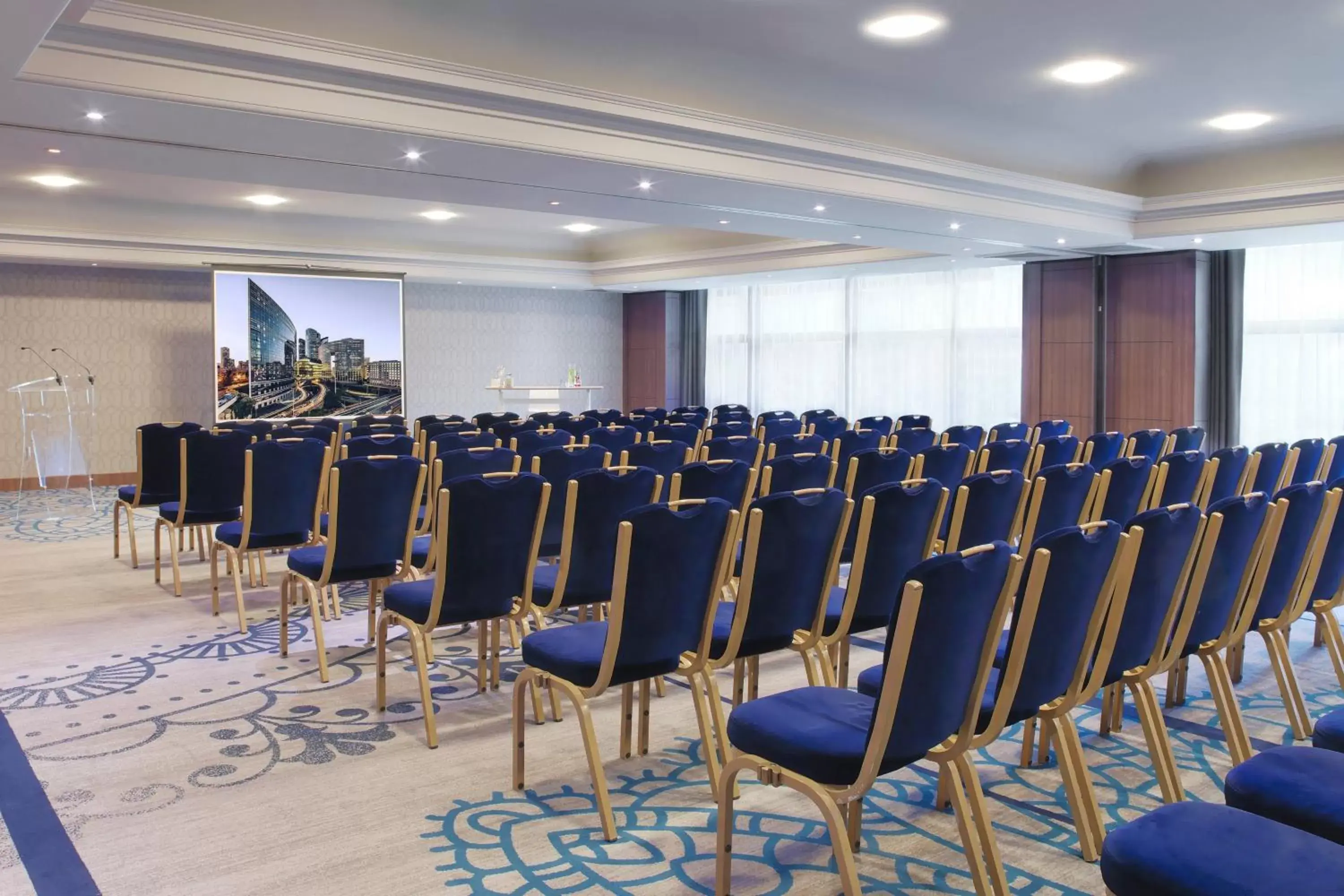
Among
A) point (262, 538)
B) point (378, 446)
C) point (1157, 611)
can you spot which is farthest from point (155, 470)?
point (1157, 611)

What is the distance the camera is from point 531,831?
3.33 meters

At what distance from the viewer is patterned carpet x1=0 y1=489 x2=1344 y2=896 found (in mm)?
3064

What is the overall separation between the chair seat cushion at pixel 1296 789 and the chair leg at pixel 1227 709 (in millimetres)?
1184

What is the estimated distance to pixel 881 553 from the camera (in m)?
3.99

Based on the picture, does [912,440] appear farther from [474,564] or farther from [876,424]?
[474,564]

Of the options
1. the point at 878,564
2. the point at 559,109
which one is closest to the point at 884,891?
the point at 878,564

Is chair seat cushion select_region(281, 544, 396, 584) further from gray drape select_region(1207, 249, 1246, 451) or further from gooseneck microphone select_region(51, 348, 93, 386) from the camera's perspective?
gooseneck microphone select_region(51, 348, 93, 386)

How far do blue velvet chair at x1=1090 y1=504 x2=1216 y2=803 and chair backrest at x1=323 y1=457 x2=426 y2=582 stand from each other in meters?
3.25

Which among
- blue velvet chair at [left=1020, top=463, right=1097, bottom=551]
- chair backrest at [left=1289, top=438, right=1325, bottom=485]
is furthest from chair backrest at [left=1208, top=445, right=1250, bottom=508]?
blue velvet chair at [left=1020, top=463, right=1097, bottom=551]

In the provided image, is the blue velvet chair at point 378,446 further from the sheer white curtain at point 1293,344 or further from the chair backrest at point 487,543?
the sheer white curtain at point 1293,344

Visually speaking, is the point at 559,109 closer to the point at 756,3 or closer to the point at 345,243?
the point at 756,3

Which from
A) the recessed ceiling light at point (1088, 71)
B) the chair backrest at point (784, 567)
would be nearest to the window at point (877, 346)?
the recessed ceiling light at point (1088, 71)

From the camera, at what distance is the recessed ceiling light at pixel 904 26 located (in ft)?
20.2

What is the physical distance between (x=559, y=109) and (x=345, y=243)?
29.4ft
